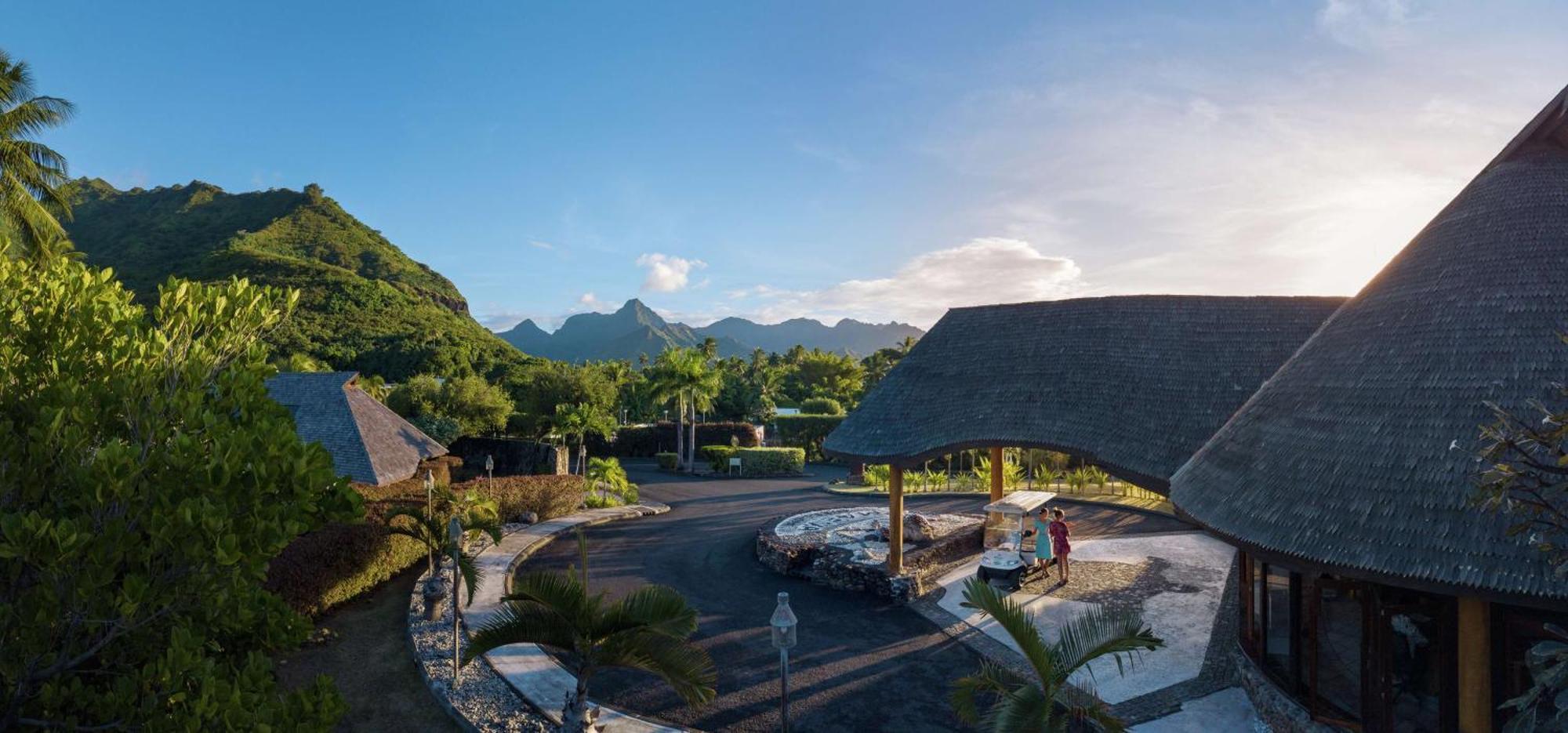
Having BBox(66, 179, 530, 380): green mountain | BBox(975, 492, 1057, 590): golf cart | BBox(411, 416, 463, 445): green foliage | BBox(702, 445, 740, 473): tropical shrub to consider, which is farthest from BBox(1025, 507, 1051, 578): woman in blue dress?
BBox(66, 179, 530, 380): green mountain

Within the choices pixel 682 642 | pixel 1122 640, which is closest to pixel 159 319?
pixel 682 642

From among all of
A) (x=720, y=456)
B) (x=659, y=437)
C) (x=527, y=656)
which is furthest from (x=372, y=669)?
(x=659, y=437)

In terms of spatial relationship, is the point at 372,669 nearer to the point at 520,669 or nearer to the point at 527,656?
the point at 527,656

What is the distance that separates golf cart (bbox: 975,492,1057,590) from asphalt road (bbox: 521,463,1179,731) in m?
2.59

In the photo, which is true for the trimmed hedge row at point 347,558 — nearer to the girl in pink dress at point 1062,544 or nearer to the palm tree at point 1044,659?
the palm tree at point 1044,659

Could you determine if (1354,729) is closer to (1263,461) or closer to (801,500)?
(1263,461)

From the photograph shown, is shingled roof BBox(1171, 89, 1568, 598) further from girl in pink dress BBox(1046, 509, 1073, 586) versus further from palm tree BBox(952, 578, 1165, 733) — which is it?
girl in pink dress BBox(1046, 509, 1073, 586)

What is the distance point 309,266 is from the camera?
236 feet

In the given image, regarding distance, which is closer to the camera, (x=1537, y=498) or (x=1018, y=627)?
(x=1537, y=498)

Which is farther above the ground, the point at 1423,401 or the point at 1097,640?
the point at 1423,401

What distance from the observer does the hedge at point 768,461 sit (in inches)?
1606

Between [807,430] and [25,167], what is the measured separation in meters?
38.3

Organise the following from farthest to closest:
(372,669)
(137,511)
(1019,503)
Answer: (1019,503)
(372,669)
(137,511)

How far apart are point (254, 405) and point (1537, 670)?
490 inches
